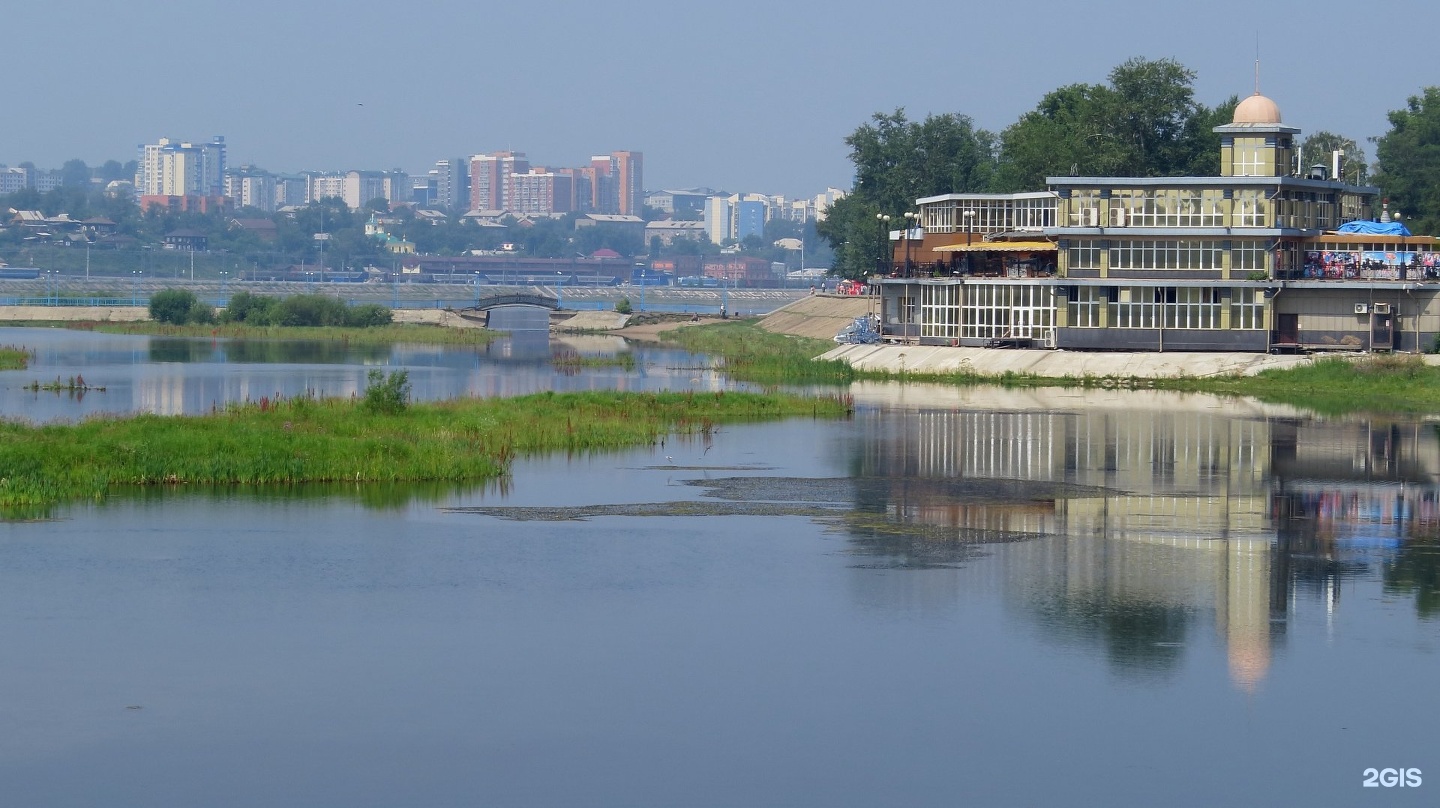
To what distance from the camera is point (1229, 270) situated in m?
82.4

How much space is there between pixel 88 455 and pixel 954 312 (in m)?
56.5

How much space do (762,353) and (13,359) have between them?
126ft

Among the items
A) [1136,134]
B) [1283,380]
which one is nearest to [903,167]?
[1136,134]

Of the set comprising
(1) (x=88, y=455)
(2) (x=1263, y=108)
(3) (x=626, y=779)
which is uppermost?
(2) (x=1263, y=108)

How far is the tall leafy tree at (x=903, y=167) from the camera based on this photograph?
5197 inches

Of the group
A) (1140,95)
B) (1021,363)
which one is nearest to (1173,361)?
(1021,363)

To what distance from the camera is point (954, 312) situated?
90.2 meters

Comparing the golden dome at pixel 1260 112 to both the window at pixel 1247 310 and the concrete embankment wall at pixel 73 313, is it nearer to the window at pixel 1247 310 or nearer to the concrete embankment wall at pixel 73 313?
the window at pixel 1247 310

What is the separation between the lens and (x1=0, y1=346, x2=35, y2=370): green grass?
80394 mm

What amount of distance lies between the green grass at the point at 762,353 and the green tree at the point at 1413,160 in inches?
1560

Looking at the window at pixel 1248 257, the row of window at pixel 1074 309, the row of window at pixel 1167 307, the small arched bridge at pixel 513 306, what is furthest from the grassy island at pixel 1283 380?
the small arched bridge at pixel 513 306

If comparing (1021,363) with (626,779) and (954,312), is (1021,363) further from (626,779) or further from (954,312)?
(626,779)

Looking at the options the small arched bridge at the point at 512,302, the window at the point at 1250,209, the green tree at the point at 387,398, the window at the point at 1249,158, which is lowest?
the green tree at the point at 387,398

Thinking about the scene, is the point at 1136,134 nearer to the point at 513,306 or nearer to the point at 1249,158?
the point at 1249,158
